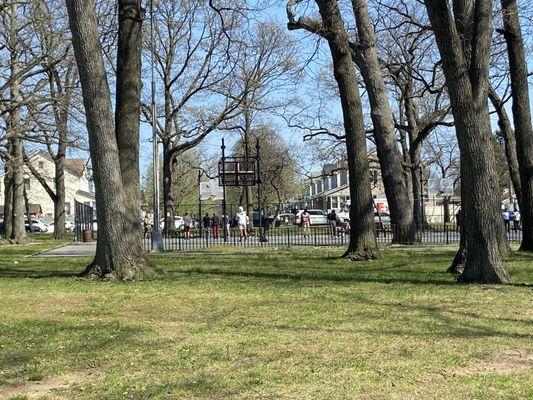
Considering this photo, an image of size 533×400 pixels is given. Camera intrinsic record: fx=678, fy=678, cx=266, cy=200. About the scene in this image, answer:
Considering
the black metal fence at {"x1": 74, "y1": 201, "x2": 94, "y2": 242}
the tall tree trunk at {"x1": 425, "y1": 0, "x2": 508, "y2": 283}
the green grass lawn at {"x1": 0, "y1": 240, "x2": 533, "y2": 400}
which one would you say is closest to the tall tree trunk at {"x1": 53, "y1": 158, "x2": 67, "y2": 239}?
the black metal fence at {"x1": 74, "y1": 201, "x2": 94, "y2": 242}

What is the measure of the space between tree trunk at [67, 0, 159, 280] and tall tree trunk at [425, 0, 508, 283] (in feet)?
20.3

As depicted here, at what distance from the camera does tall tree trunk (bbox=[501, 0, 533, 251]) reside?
18.2 meters

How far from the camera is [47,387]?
5527mm

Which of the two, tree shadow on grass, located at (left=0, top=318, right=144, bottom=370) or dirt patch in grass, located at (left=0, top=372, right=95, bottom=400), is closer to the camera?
dirt patch in grass, located at (left=0, top=372, right=95, bottom=400)

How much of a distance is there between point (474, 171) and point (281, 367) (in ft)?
22.1

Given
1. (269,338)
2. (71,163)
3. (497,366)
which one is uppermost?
(71,163)

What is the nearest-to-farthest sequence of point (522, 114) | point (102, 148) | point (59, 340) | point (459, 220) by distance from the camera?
point (59, 340) → point (102, 148) → point (522, 114) → point (459, 220)

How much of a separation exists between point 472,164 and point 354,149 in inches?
221

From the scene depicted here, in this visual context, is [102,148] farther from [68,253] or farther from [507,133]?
[507,133]

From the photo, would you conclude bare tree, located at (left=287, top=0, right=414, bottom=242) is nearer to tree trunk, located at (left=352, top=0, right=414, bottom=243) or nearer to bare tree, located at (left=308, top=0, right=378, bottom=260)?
tree trunk, located at (left=352, top=0, right=414, bottom=243)

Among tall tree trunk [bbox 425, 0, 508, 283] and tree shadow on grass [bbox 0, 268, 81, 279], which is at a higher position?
tall tree trunk [bbox 425, 0, 508, 283]

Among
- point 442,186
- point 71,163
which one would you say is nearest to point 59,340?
point 442,186

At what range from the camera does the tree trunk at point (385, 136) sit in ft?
71.7

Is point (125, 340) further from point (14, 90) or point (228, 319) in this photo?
point (14, 90)
